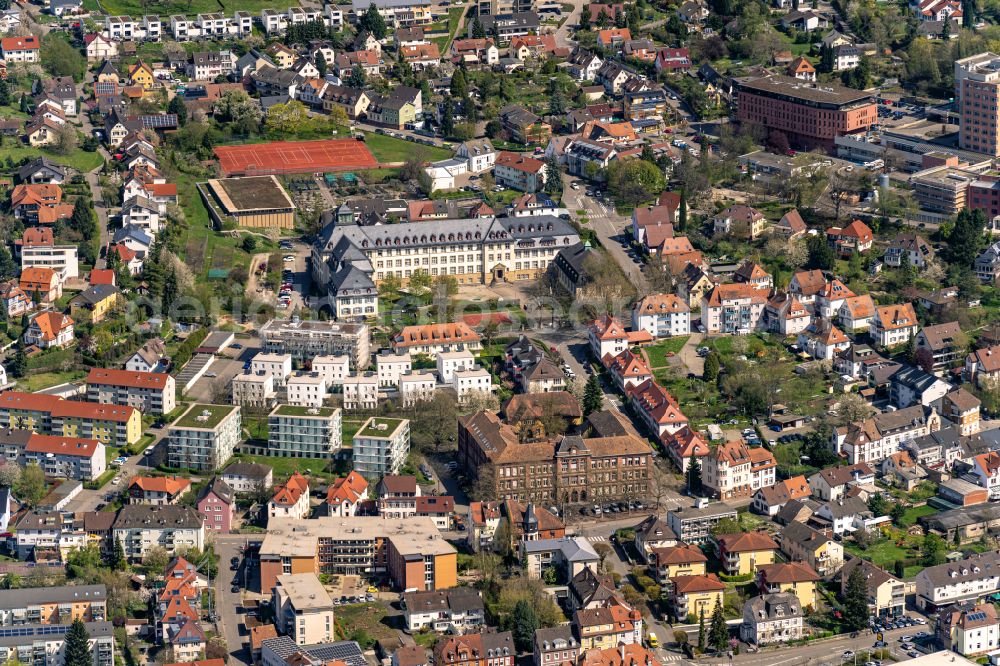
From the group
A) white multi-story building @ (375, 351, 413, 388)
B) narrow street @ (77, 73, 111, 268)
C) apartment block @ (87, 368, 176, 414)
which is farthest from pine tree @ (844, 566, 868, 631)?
narrow street @ (77, 73, 111, 268)

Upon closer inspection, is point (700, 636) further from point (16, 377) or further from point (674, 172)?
point (674, 172)

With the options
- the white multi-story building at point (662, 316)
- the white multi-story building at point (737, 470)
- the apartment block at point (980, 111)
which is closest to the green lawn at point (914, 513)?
A: the white multi-story building at point (737, 470)

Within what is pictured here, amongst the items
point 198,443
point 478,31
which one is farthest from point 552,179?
point 198,443

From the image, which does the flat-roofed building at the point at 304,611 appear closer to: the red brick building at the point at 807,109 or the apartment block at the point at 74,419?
the apartment block at the point at 74,419

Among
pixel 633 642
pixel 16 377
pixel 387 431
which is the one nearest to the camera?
pixel 633 642

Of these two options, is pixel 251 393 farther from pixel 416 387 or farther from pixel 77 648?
pixel 77 648

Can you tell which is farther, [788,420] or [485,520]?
[788,420]

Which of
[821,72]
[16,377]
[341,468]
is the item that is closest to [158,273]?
[16,377]

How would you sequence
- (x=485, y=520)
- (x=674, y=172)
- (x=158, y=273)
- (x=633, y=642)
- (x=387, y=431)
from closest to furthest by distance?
(x=633, y=642) < (x=485, y=520) < (x=387, y=431) < (x=158, y=273) < (x=674, y=172)
